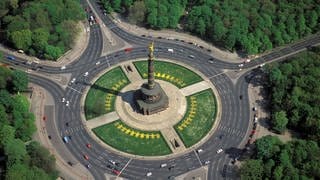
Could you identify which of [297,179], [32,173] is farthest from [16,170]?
[297,179]

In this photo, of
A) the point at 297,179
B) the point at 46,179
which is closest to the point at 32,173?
the point at 46,179

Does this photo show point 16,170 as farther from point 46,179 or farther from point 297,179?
point 297,179

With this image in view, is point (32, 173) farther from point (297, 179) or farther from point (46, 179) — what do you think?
point (297, 179)
